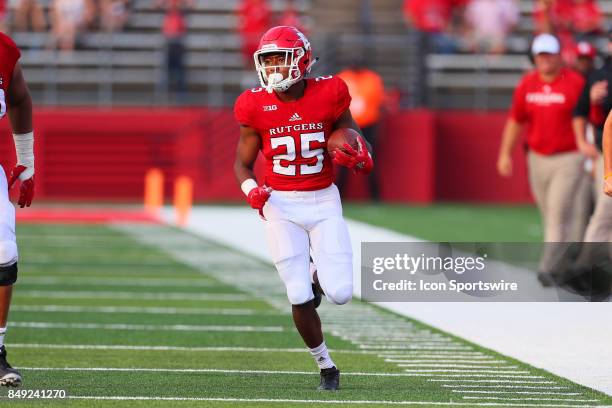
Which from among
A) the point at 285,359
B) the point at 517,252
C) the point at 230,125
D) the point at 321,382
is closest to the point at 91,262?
the point at 517,252

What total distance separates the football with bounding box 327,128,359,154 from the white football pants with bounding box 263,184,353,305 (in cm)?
25

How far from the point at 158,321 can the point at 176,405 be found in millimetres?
3461

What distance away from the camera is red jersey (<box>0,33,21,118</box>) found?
6.83 meters

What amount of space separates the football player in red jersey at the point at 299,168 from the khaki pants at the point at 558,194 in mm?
4477

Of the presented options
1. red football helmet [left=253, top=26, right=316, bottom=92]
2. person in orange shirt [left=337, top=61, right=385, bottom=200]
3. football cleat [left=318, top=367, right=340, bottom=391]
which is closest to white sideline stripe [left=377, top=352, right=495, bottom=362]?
football cleat [left=318, top=367, right=340, bottom=391]

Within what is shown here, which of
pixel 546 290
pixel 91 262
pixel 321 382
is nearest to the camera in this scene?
pixel 321 382

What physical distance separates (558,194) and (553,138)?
0.41m

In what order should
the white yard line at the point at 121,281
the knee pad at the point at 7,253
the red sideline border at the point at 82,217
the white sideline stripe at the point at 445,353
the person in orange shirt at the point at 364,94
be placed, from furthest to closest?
the person in orange shirt at the point at 364,94 → the red sideline border at the point at 82,217 → the white yard line at the point at 121,281 → the white sideline stripe at the point at 445,353 → the knee pad at the point at 7,253

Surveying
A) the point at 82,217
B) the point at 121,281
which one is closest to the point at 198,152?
the point at 82,217

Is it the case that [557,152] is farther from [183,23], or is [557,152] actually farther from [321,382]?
[183,23]

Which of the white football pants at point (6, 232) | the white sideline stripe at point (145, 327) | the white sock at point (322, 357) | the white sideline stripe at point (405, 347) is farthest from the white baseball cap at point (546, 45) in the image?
the white football pants at point (6, 232)

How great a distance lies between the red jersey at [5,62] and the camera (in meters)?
6.83

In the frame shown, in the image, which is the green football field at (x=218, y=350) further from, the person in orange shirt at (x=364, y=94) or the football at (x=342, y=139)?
the person in orange shirt at (x=364, y=94)

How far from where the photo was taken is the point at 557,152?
37.3 ft
